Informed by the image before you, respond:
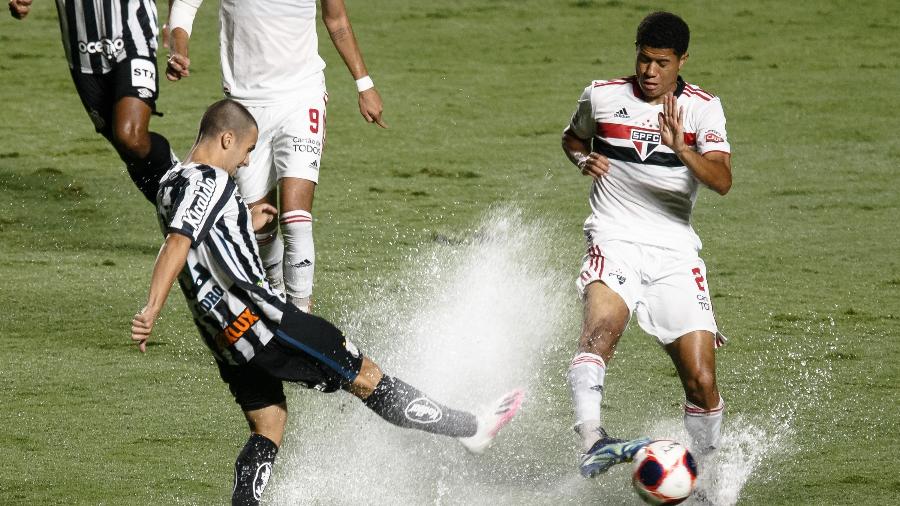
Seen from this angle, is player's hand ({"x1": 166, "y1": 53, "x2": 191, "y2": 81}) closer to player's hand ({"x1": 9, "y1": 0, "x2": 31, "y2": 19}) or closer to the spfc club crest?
player's hand ({"x1": 9, "y1": 0, "x2": 31, "y2": 19})

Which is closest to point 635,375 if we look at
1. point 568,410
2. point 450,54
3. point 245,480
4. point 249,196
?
point 568,410

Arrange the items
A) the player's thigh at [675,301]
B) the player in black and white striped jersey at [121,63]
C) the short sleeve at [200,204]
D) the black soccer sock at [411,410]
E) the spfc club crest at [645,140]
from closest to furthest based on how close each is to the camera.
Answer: the short sleeve at [200,204], the black soccer sock at [411,410], the player's thigh at [675,301], the spfc club crest at [645,140], the player in black and white striped jersey at [121,63]

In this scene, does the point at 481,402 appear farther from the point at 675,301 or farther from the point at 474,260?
the point at 474,260

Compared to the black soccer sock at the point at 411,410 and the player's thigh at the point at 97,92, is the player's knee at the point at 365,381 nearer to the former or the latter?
the black soccer sock at the point at 411,410

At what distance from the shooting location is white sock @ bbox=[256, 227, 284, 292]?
7.01 m

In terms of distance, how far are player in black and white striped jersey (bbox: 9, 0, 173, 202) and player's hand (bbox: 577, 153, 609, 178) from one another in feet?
7.52

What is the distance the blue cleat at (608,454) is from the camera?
500 centimetres

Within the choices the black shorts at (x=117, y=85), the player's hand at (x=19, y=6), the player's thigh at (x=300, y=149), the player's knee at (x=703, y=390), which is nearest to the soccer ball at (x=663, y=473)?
the player's knee at (x=703, y=390)

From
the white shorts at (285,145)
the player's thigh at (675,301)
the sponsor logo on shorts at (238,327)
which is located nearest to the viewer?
the sponsor logo on shorts at (238,327)

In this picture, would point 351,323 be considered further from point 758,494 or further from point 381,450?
point 758,494

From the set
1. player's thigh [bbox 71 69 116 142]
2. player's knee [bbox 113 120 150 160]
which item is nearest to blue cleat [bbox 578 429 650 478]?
player's knee [bbox 113 120 150 160]

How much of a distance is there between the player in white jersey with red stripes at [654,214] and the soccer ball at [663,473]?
494 millimetres

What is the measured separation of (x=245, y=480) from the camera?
16.3 ft

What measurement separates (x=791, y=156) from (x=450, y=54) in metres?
4.47
